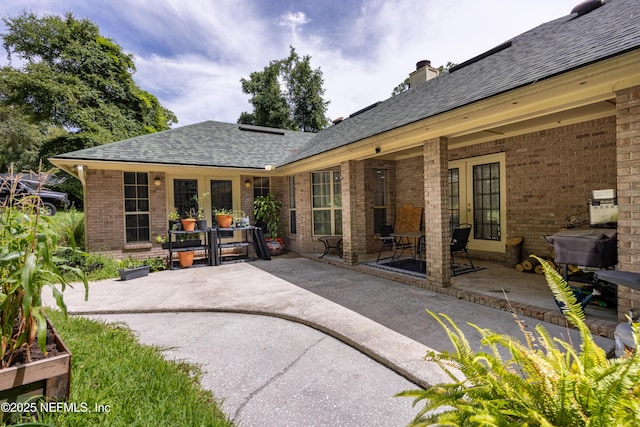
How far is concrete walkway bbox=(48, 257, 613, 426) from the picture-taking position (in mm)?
2250

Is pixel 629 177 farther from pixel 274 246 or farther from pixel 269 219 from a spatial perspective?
pixel 269 219

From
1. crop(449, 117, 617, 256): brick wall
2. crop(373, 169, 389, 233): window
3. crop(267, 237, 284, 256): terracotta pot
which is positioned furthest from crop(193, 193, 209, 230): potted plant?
crop(449, 117, 617, 256): brick wall

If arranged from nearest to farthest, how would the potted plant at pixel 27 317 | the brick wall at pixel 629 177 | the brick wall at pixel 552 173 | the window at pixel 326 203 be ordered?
the potted plant at pixel 27 317
the brick wall at pixel 629 177
the brick wall at pixel 552 173
the window at pixel 326 203

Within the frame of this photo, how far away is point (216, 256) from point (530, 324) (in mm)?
6770

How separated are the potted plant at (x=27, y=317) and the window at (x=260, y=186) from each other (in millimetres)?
7423

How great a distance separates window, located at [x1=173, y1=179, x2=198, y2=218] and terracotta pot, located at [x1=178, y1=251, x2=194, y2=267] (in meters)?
1.32

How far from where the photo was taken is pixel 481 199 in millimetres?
6648

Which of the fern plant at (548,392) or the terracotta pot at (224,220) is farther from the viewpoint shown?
the terracotta pot at (224,220)

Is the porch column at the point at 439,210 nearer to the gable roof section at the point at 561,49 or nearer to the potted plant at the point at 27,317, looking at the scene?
the gable roof section at the point at 561,49

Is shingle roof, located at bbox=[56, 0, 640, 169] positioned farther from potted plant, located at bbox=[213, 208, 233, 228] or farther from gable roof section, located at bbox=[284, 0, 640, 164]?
potted plant, located at bbox=[213, 208, 233, 228]

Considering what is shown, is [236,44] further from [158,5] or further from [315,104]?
[315,104]

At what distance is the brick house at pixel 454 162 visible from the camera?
3.13 metres

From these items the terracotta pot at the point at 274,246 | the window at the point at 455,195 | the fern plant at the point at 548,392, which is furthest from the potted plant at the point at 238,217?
the fern plant at the point at 548,392

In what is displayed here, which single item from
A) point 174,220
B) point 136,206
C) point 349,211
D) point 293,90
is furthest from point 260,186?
point 293,90
